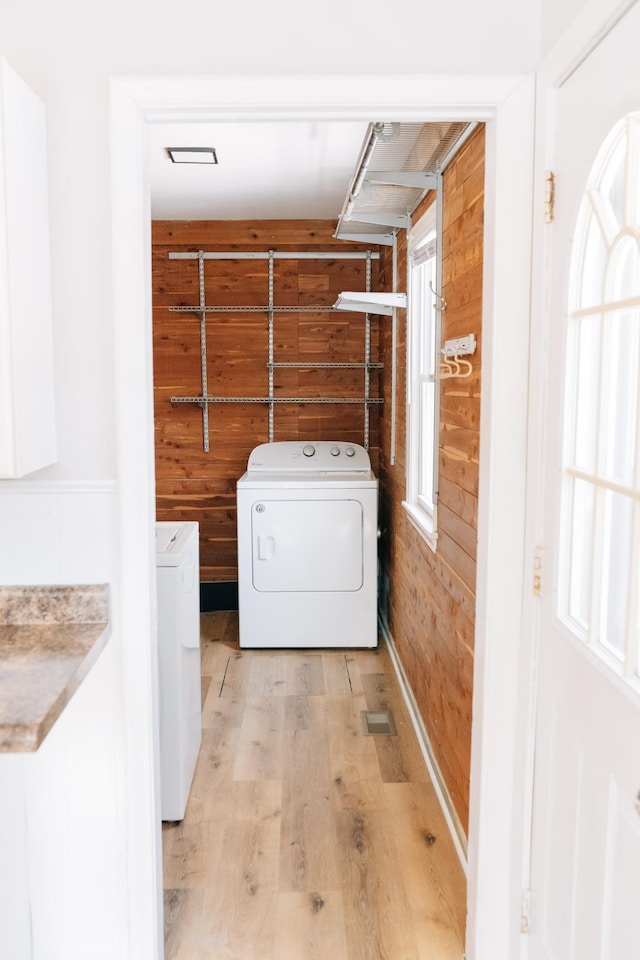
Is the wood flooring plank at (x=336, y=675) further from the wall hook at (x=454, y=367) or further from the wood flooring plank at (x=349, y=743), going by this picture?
the wall hook at (x=454, y=367)

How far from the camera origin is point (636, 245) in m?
1.21

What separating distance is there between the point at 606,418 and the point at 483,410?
43 centimetres

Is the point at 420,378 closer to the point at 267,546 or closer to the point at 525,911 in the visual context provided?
the point at 267,546

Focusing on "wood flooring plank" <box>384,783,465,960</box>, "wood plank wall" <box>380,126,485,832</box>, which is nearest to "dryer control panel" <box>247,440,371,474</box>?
"wood plank wall" <box>380,126,485,832</box>

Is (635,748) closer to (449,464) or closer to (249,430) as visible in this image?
(449,464)

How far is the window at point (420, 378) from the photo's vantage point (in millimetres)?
3363

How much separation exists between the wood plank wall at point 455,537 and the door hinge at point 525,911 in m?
0.58

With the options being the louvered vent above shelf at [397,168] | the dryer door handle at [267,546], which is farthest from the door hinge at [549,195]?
the dryer door handle at [267,546]

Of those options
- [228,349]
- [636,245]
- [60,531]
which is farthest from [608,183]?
[228,349]

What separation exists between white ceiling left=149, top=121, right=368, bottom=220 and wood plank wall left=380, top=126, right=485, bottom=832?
1.58 ft

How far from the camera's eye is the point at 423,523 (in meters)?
3.12

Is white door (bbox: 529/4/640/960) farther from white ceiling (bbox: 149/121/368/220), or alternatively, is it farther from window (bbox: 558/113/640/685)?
white ceiling (bbox: 149/121/368/220)

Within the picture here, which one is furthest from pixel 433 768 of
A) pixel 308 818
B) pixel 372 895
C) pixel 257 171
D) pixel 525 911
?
pixel 257 171

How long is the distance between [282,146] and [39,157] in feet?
5.85
